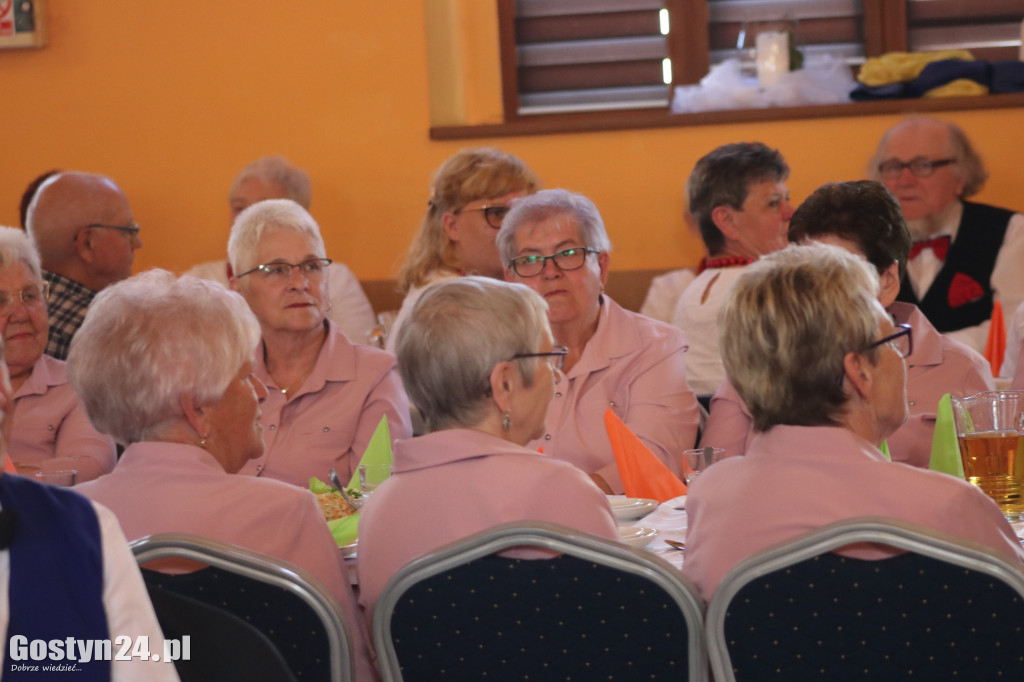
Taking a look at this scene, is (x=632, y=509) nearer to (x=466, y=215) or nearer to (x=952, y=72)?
(x=466, y=215)

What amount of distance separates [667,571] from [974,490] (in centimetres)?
46

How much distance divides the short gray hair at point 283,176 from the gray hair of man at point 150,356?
3.10m

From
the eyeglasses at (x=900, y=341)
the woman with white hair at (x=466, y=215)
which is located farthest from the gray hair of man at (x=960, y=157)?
the eyeglasses at (x=900, y=341)

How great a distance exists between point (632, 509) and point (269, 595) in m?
0.91

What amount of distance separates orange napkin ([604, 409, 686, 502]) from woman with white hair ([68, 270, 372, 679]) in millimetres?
870

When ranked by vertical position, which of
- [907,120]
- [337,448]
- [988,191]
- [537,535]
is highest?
[907,120]

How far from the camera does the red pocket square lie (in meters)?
4.71

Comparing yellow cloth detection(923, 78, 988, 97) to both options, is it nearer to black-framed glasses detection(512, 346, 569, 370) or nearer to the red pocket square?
the red pocket square

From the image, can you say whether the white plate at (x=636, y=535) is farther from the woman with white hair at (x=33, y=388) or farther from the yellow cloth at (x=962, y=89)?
the yellow cloth at (x=962, y=89)

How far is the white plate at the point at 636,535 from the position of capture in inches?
81.1

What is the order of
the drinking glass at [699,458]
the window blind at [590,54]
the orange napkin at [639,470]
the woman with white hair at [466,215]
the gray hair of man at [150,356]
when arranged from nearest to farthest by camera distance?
the gray hair of man at [150,356], the drinking glass at [699,458], the orange napkin at [639,470], the woman with white hair at [466,215], the window blind at [590,54]

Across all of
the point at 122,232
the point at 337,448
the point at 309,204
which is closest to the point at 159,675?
the point at 337,448

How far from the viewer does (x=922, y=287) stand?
4.79 meters

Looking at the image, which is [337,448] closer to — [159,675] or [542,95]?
[159,675]
